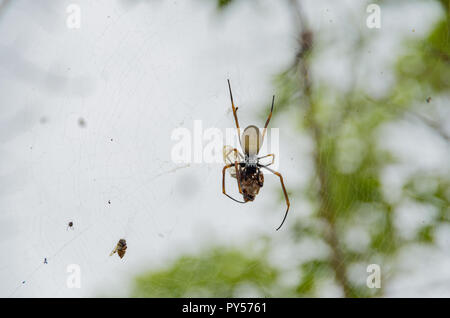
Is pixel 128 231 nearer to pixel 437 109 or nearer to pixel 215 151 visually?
pixel 215 151

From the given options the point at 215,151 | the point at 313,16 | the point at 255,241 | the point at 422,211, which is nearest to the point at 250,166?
the point at 215,151

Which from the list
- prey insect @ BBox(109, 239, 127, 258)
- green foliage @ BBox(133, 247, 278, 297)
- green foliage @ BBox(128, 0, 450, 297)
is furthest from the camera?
green foliage @ BBox(128, 0, 450, 297)

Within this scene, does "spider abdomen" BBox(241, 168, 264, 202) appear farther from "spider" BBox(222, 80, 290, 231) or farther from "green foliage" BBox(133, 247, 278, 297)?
"green foliage" BBox(133, 247, 278, 297)

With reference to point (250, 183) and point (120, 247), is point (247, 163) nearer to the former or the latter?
point (250, 183)

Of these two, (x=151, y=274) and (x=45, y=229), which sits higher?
(x=45, y=229)

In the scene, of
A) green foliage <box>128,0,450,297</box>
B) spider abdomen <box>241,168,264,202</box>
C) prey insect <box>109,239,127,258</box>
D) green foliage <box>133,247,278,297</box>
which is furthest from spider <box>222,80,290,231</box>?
prey insect <box>109,239,127,258</box>

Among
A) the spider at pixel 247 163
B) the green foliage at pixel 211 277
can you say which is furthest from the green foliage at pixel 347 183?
the spider at pixel 247 163

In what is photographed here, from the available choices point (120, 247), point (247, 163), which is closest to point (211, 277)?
point (120, 247)

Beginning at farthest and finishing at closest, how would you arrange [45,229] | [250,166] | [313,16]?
[313,16] < [250,166] < [45,229]
